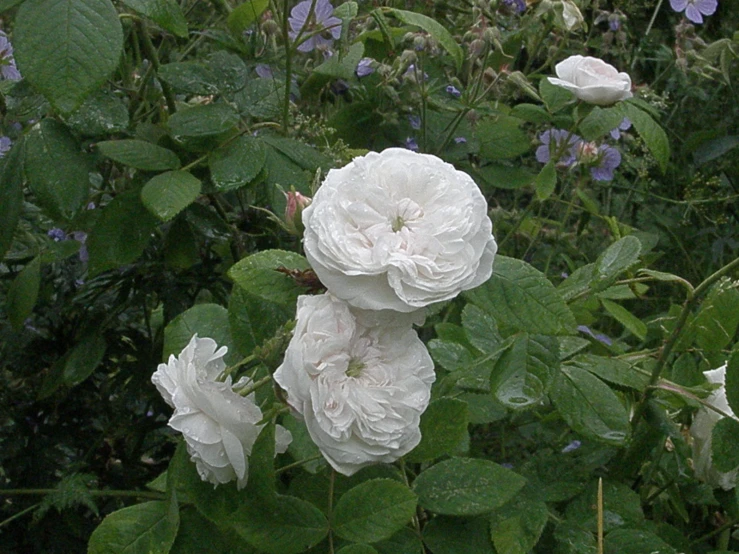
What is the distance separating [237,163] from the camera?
0.93 meters

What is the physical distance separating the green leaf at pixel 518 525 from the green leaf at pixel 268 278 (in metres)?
0.26

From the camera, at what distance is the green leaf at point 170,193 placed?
85 centimetres

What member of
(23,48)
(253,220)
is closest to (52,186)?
(23,48)

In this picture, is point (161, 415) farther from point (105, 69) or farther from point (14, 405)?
point (105, 69)

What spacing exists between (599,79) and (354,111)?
374 millimetres

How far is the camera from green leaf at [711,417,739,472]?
75cm

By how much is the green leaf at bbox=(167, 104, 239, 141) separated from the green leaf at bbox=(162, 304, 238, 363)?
233 millimetres

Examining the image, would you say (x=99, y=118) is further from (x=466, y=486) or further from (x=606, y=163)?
(x=606, y=163)

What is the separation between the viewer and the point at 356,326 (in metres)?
0.58

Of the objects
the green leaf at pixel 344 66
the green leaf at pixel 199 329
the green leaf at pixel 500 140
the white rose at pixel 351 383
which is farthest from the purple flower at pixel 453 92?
the white rose at pixel 351 383

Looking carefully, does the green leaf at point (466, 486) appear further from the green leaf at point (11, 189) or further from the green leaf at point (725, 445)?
the green leaf at point (11, 189)

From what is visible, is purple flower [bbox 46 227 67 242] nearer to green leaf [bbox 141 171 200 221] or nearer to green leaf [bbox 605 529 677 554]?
green leaf [bbox 141 171 200 221]

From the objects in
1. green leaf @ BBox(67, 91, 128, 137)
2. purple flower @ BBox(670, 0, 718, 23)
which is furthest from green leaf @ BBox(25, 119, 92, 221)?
purple flower @ BBox(670, 0, 718, 23)

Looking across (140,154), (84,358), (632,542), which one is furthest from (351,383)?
(84,358)
